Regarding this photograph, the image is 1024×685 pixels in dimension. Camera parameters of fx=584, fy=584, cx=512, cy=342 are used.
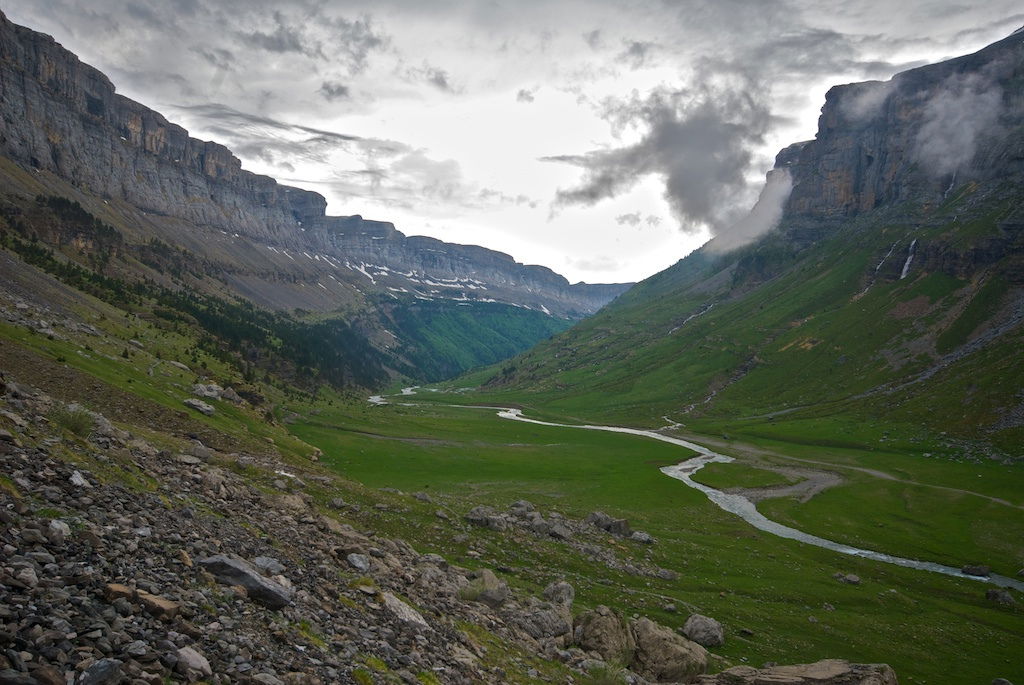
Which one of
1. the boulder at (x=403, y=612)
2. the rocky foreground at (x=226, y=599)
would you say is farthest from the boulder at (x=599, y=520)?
the boulder at (x=403, y=612)

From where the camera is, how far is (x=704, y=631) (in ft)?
117

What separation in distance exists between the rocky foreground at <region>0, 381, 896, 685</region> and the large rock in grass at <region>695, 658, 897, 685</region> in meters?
0.09

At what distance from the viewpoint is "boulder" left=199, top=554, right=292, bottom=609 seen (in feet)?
50.3

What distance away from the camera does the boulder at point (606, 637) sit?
2791 cm

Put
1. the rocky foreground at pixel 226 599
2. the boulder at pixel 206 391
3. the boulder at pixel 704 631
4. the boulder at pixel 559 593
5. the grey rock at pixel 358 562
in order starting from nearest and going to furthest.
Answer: the rocky foreground at pixel 226 599 → the grey rock at pixel 358 562 → the boulder at pixel 559 593 → the boulder at pixel 704 631 → the boulder at pixel 206 391

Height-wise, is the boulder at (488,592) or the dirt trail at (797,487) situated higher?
the boulder at (488,592)

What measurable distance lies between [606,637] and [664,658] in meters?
2.93

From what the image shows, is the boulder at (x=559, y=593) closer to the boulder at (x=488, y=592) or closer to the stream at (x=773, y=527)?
the boulder at (x=488, y=592)

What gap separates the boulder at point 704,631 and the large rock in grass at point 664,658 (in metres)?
5.64

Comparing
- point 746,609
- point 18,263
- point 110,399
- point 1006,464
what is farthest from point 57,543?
point 1006,464

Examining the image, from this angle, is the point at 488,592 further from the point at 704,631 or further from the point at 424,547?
the point at 704,631

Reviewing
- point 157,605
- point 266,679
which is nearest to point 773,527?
point 266,679

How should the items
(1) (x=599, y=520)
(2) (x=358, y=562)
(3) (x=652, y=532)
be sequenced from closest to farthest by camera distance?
(2) (x=358, y=562) < (1) (x=599, y=520) < (3) (x=652, y=532)

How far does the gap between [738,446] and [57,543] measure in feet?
536
